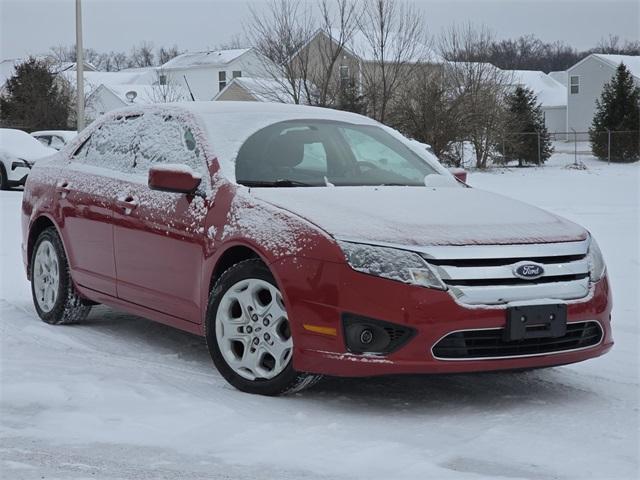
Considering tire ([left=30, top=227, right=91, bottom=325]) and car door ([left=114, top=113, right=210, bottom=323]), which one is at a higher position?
car door ([left=114, top=113, right=210, bottom=323])

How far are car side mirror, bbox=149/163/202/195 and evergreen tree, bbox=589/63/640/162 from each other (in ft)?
132

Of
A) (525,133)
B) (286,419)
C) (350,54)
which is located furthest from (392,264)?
(525,133)

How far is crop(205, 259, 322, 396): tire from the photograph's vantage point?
5090 mm

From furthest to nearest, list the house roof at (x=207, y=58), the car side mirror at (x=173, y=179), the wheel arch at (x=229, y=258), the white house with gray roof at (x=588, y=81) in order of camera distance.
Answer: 1. the house roof at (x=207, y=58)
2. the white house with gray roof at (x=588, y=81)
3. the car side mirror at (x=173, y=179)
4. the wheel arch at (x=229, y=258)

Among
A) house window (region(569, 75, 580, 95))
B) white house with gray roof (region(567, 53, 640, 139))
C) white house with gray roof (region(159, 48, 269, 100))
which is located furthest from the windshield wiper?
white house with gray roof (region(159, 48, 269, 100))

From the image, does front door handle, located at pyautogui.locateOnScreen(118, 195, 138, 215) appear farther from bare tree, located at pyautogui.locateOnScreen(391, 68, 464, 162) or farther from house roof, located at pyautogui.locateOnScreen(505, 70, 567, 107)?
house roof, located at pyautogui.locateOnScreen(505, 70, 567, 107)

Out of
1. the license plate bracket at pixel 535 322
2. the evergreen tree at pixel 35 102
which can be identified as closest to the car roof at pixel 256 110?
the license plate bracket at pixel 535 322

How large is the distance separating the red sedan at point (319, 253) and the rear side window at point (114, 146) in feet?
0.08

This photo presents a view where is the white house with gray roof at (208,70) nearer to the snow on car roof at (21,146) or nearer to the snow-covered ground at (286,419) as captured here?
the snow on car roof at (21,146)

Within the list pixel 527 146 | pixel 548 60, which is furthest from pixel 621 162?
pixel 548 60

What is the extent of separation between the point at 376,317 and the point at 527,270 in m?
0.72

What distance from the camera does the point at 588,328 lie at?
5.14m

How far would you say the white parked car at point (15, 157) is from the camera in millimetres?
23469

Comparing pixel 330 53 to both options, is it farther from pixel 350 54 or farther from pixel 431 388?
pixel 431 388
